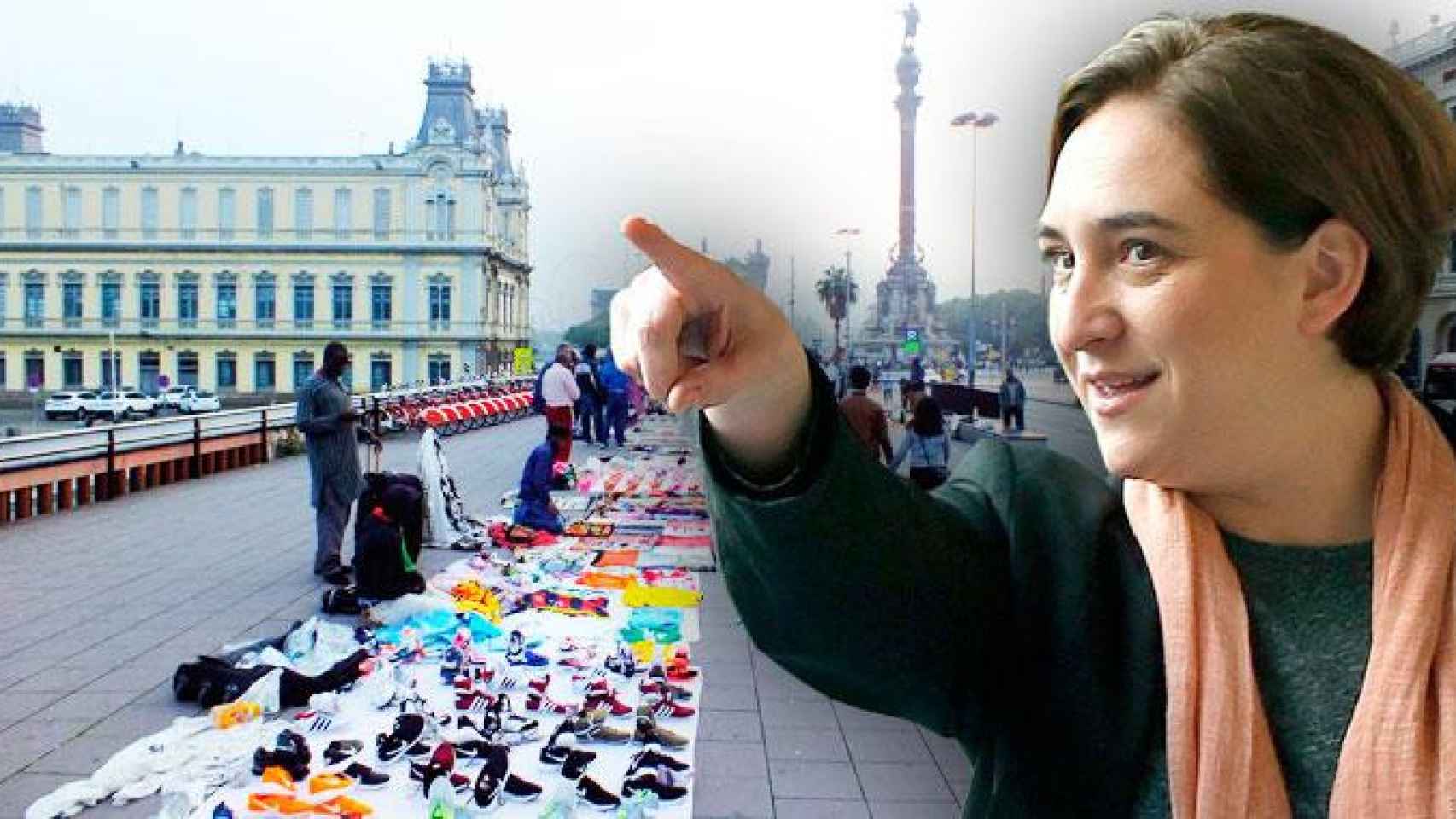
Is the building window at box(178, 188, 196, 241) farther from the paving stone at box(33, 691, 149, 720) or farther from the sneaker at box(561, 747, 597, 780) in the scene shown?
the sneaker at box(561, 747, 597, 780)

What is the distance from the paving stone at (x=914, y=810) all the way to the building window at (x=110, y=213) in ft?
120

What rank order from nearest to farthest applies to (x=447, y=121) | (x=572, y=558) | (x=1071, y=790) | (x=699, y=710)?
(x=1071, y=790) → (x=699, y=710) → (x=572, y=558) → (x=447, y=121)

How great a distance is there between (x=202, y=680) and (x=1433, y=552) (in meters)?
5.22

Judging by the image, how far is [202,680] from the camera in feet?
16.3

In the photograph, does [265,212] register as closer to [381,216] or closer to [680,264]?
[381,216]

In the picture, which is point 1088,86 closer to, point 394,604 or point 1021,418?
point 1021,418

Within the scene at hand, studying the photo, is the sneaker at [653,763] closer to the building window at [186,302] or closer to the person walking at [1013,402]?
the person walking at [1013,402]

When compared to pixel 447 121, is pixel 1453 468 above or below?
below

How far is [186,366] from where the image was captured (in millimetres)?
38469

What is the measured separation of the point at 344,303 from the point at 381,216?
12.1ft

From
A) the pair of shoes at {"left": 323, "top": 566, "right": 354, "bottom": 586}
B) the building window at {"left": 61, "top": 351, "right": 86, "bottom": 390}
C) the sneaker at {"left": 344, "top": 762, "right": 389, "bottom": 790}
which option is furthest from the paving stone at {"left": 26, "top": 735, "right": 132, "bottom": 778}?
the building window at {"left": 61, "top": 351, "right": 86, "bottom": 390}

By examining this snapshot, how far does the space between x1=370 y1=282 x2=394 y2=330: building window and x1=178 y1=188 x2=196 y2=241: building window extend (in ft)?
19.8

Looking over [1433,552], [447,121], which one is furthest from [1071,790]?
[447,121]

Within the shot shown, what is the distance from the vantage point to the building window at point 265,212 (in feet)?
123
